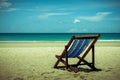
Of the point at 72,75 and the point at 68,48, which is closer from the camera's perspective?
the point at 72,75

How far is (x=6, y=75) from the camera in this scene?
513 cm

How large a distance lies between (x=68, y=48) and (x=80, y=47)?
327 millimetres

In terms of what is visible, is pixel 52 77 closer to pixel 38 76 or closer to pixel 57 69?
pixel 38 76

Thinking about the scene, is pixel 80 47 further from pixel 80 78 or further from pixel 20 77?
pixel 20 77

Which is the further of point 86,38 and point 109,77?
point 86,38

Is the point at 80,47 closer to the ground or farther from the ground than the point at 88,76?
farther from the ground

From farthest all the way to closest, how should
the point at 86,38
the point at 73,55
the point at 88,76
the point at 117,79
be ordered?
the point at 73,55 → the point at 86,38 → the point at 88,76 → the point at 117,79

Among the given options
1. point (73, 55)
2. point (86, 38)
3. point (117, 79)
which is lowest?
point (117, 79)

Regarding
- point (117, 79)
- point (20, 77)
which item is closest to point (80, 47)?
point (117, 79)

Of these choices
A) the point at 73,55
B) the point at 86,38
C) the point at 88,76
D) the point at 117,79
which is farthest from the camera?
the point at 73,55

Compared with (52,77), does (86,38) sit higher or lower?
higher

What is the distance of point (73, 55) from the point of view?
18.9ft

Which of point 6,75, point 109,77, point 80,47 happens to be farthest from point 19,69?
point 109,77

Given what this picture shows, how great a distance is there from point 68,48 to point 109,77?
4.21 ft
